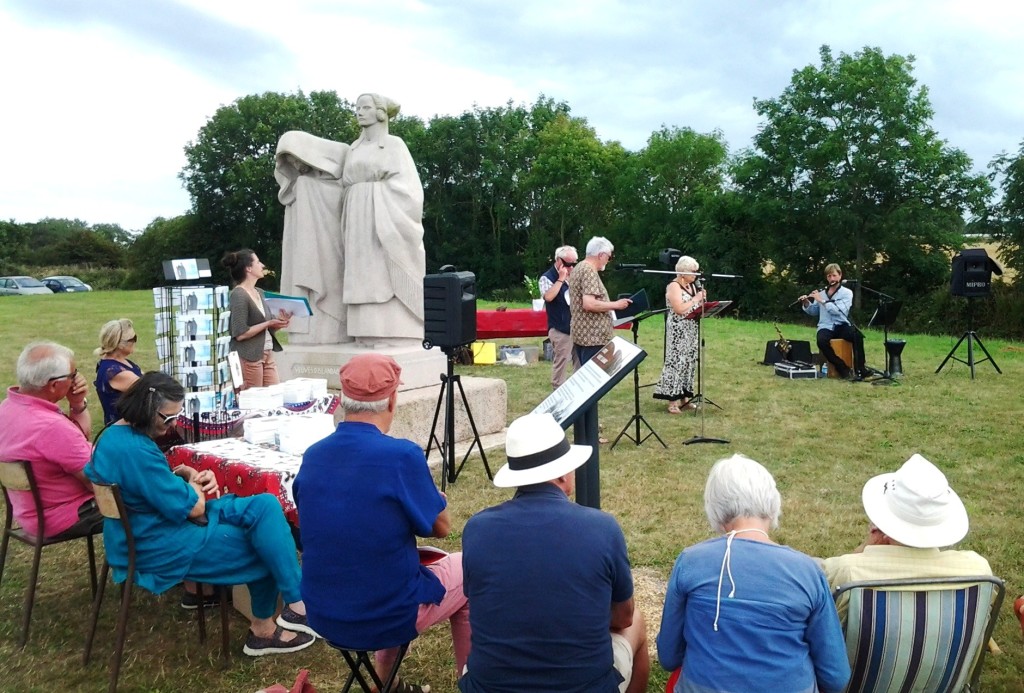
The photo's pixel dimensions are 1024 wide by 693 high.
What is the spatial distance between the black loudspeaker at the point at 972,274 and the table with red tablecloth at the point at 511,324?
565cm

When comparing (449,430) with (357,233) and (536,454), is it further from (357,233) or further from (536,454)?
(536,454)

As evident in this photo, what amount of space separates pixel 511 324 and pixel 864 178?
16.9 meters

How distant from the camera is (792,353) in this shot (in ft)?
37.1

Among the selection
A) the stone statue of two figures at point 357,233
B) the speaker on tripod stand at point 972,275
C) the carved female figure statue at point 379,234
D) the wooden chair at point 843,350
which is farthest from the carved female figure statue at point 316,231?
the speaker on tripod stand at point 972,275

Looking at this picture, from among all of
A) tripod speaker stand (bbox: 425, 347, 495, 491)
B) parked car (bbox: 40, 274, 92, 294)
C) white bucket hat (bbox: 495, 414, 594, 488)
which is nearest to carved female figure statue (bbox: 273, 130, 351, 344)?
tripod speaker stand (bbox: 425, 347, 495, 491)

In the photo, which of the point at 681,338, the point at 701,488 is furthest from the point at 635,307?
the point at 701,488

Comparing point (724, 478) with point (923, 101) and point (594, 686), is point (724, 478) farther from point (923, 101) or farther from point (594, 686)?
point (923, 101)

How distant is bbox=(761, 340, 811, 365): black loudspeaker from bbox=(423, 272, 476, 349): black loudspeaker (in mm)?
7089

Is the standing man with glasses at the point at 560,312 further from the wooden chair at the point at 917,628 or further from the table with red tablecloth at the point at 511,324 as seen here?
the wooden chair at the point at 917,628

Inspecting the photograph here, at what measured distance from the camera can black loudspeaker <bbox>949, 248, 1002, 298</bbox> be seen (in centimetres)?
1027

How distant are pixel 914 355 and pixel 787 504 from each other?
864cm

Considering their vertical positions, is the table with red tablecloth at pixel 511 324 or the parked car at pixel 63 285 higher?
the table with red tablecloth at pixel 511 324

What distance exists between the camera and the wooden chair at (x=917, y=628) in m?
2.12

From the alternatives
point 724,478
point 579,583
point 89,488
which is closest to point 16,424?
point 89,488
